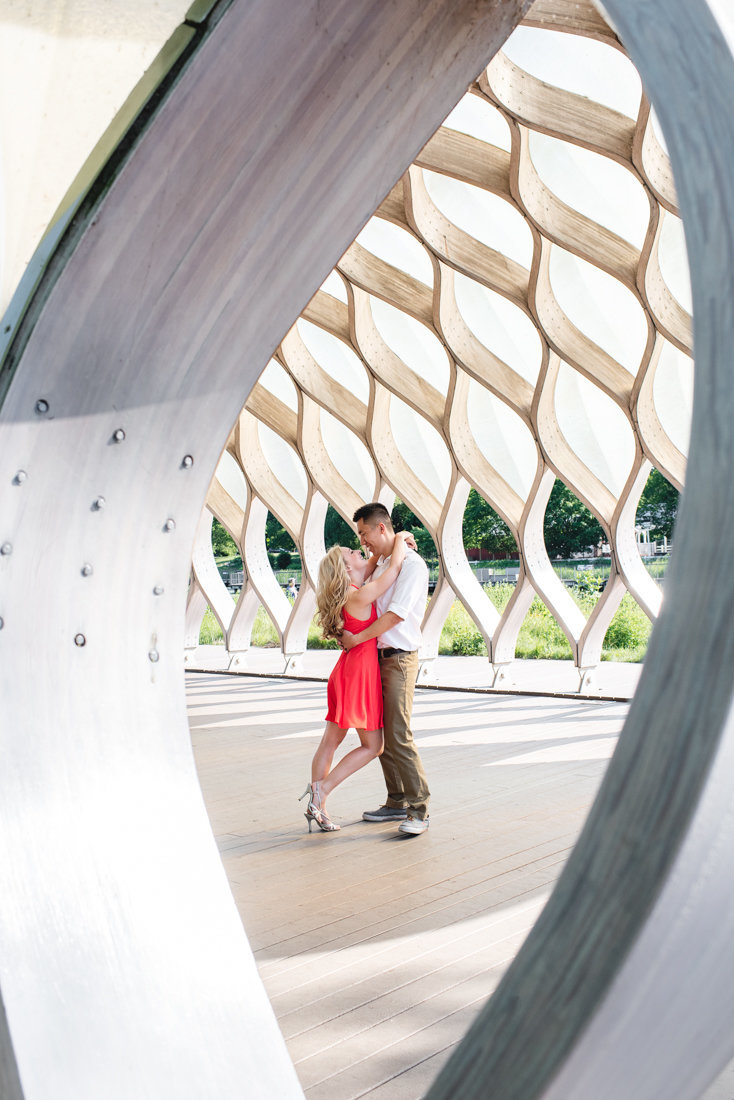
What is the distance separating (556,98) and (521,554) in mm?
6160

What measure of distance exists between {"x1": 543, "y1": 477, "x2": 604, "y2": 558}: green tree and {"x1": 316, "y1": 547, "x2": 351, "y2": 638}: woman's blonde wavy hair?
2820 centimetres

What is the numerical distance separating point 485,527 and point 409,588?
86.0ft

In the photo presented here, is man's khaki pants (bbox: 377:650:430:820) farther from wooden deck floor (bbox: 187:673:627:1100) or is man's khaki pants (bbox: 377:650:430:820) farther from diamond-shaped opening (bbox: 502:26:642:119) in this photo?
diamond-shaped opening (bbox: 502:26:642:119)

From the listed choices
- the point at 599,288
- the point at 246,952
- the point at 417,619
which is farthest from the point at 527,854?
the point at 599,288

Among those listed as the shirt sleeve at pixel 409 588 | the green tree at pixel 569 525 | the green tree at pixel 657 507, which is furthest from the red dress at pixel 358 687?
the green tree at pixel 657 507

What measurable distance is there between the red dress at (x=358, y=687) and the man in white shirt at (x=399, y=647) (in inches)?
2.8

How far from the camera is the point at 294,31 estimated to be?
1856mm

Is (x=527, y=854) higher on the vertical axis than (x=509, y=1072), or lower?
lower

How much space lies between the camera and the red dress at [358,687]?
6.08 meters

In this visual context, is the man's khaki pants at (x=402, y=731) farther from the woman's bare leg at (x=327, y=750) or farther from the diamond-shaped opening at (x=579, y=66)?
the diamond-shaped opening at (x=579, y=66)

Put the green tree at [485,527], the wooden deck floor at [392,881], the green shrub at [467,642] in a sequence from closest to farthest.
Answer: the wooden deck floor at [392,881] < the green shrub at [467,642] < the green tree at [485,527]

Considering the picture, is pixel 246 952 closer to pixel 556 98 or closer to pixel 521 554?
pixel 556 98

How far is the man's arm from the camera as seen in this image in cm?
600

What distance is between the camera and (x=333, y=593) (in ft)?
20.0
